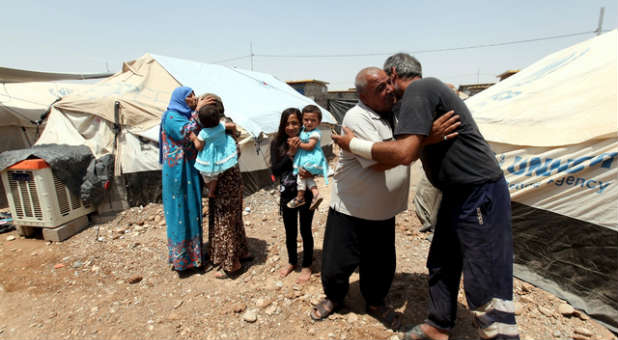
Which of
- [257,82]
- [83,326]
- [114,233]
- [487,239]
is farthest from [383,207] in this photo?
[257,82]

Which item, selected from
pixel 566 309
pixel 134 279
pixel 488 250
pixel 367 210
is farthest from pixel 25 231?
pixel 566 309

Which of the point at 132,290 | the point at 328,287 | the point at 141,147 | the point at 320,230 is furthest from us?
the point at 141,147

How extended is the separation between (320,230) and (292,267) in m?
0.96

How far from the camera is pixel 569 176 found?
2.33 m

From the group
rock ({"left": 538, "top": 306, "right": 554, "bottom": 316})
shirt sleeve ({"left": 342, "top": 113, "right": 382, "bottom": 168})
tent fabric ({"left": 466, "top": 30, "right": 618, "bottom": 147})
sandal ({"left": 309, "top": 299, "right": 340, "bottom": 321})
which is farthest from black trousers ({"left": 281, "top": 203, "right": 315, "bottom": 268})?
tent fabric ({"left": 466, "top": 30, "right": 618, "bottom": 147})

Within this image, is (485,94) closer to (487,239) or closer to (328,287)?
(487,239)

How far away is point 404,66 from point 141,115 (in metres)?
4.39

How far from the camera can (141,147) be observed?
4.50 meters

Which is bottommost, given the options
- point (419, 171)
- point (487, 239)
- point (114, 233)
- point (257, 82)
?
point (114, 233)

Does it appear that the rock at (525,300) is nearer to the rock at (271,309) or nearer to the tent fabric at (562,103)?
the tent fabric at (562,103)

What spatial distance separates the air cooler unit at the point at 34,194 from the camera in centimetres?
365

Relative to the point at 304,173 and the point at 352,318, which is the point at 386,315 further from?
the point at 304,173

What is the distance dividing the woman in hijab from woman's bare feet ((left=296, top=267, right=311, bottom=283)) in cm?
99

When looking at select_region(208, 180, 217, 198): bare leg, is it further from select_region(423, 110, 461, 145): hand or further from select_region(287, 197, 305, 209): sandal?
select_region(423, 110, 461, 145): hand
